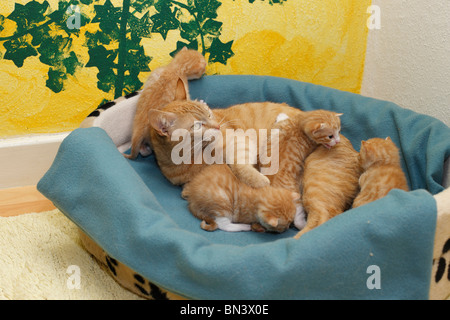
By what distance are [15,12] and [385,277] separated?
6.19 ft

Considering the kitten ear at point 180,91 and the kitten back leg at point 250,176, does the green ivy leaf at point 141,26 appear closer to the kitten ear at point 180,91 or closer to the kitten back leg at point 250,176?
the kitten ear at point 180,91

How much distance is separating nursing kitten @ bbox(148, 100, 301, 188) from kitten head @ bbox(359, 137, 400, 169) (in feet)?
1.28

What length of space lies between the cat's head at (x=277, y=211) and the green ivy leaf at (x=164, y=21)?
3.45 feet

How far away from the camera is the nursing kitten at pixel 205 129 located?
5.58 ft

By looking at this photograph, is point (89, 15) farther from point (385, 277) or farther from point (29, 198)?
point (385, 277)

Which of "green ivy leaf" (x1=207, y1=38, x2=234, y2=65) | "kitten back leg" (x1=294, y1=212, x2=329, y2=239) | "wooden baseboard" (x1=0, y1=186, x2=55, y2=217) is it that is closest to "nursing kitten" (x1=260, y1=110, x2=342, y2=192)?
"kitten back leg" (x1=294, y1=212, x2=329, y2=239)

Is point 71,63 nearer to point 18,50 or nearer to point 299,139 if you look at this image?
point 18,50

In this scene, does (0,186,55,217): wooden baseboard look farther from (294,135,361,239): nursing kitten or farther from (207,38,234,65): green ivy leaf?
(294,135,361,239): nursing kitten

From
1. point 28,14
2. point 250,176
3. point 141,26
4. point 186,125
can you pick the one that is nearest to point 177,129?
point 186,125

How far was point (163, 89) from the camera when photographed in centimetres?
193

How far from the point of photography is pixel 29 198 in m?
2.14
